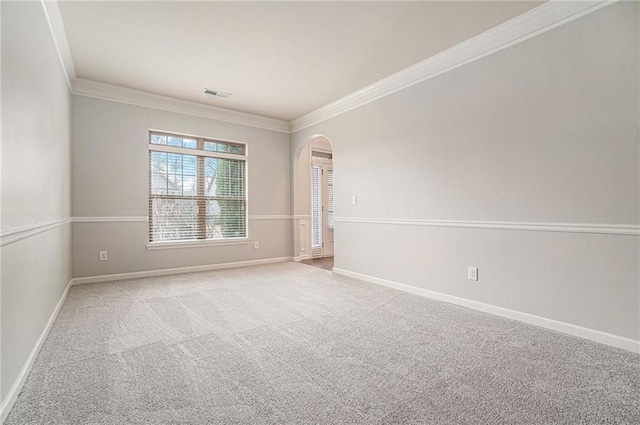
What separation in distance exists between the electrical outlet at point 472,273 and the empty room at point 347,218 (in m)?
0.03

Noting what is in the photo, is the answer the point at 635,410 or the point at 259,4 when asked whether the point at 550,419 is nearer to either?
the point at 635,410

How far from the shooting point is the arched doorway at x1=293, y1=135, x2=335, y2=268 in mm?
5805

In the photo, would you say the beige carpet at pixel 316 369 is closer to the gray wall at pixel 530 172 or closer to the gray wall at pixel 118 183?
the gray wall at pixel 530 172

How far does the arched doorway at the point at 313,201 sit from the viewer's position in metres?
5.80

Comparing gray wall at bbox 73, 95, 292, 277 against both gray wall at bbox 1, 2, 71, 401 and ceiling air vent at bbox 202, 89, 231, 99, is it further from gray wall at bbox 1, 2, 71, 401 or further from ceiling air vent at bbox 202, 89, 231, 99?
gray wall at bbox 1, 2, 71, 401

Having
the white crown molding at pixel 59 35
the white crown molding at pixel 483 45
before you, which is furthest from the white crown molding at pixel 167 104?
the white crown molding at pixel 483 45

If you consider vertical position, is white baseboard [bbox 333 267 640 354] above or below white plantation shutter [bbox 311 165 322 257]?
below

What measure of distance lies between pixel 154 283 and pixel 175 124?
90.5 inches

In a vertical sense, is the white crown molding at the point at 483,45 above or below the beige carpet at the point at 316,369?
above

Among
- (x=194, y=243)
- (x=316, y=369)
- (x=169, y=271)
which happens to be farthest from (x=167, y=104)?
(x=316, y=369)

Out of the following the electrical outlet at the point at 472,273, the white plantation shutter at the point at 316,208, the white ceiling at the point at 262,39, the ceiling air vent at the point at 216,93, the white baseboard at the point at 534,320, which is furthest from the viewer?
the white plantation shutter at the point at 316,208

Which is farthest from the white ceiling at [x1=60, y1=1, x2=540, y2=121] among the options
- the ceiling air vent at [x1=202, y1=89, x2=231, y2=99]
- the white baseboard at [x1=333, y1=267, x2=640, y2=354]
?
the white baseboard at [x1=333, y1=267, x2=640, y2=354]

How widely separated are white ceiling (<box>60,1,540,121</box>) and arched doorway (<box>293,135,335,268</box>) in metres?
2.10

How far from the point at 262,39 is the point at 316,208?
3.90 metres
